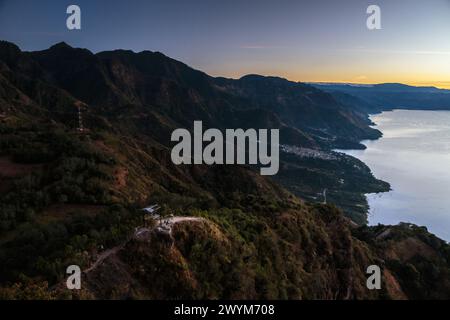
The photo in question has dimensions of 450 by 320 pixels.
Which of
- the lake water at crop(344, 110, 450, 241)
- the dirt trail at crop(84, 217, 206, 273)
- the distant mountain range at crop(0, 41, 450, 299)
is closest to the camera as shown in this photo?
the dirt trail at crop(84, 217, 206, 273)

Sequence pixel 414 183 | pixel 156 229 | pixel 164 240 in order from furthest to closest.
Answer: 1. pixel 414 183
2. pixel 156 229
3. pixel 164 240

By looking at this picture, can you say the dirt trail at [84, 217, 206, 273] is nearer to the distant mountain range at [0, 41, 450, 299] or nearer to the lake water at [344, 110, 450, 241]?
the distant mountain range at [0, 41, 450, 299]

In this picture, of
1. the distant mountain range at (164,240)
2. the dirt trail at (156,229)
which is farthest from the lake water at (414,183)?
the dirt trail at (156,229)

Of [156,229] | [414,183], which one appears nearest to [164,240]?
[156,229]

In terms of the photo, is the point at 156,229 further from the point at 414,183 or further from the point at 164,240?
the point at 414,183

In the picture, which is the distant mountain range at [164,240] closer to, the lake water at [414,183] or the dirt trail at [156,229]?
the dirt trail at [156,229]

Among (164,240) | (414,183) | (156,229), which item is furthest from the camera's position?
(414,183)

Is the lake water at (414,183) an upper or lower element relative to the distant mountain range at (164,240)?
lower

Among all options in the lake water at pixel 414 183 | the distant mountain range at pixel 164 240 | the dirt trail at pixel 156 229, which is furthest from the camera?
the lake water at pixel 414 183

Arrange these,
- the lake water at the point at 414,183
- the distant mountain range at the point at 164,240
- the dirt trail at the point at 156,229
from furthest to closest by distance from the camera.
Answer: the lake water at the point at 414,183 → the distant mountain range at the point at 164,240 → the dirt trail at the point at 156,229

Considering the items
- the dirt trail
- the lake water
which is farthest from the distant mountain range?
the lake water
